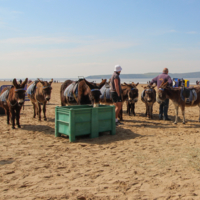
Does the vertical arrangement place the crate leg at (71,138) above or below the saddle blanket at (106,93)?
below

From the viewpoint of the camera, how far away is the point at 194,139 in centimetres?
716

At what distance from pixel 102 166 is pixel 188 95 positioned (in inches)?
247

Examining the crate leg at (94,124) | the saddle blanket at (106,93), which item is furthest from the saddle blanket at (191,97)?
the crate leg at (94,124)

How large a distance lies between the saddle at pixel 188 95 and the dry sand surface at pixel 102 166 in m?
1.92

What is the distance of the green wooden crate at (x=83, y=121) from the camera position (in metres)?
6.88

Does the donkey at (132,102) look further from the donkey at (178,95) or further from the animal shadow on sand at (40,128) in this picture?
the animal shadow on sand at (40,128)

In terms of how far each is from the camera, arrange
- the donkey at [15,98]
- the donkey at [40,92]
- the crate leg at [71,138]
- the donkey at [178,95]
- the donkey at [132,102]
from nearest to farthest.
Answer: the crate leg at [71,138]
the donkey at [15,98]
the donkey at [178,95]
the donkey at [40,92]
the donkey at [132,102]

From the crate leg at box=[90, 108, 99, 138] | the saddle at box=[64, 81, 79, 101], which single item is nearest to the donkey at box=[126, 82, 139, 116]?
the saddle at box=[64, 81, 79, 101]

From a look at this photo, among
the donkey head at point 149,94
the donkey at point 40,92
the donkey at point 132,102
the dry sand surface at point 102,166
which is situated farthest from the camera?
the donkey at point 132,102

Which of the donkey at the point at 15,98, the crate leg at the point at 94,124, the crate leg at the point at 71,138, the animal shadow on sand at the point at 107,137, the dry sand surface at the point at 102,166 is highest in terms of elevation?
the donkey at the point at 15,98

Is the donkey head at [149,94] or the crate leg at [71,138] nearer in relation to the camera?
the crate leg at [71,138]

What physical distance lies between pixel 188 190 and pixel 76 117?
3937 millimetres

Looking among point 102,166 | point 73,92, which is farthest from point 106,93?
point 102,166

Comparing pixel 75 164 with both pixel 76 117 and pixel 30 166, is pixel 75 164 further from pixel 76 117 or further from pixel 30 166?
pixel 76 117
